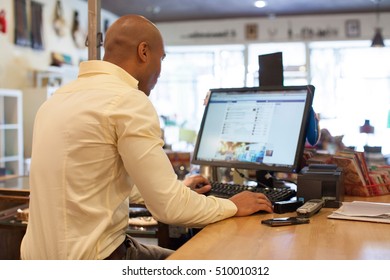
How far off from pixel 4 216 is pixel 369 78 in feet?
26.6

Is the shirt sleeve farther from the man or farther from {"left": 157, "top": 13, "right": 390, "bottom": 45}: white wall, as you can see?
{"left": 157, "top": 13, "right": 390, "bottom": 45}: white wall

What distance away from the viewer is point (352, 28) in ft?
28.4

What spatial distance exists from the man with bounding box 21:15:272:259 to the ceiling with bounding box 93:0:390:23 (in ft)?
22.4

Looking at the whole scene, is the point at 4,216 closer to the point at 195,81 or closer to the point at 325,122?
the point at 325,122

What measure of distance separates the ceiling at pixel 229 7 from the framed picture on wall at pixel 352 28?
0.22 m

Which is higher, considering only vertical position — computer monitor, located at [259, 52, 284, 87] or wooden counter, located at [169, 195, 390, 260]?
computer monitor, located at [259, 52, 284, 87]

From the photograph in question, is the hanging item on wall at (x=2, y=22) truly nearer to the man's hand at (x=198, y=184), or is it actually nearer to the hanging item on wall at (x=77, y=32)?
the hanging item on wall at (x=77, y=32)

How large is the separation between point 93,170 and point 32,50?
212 inches

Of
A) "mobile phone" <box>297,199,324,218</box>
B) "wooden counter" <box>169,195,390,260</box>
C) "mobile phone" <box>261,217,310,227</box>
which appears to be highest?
"mobile phone" <box>297,199,324,218</box>

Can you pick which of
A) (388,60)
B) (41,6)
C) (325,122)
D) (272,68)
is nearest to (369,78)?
(388,60)

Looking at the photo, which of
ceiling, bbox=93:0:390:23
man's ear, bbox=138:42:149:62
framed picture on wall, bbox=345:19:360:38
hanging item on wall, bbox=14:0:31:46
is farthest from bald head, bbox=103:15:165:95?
framed picture on wall, bbox=345:19:360:38

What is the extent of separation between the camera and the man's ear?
1.33m

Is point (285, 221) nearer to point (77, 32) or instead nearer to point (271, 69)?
point (271, 69)

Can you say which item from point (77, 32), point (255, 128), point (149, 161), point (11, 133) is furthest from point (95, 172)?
point (77, 32)
